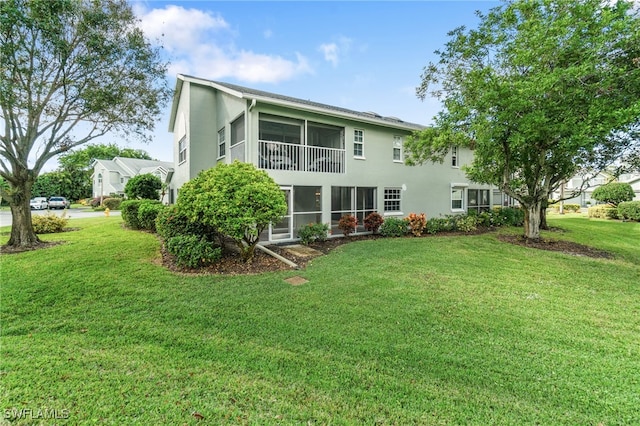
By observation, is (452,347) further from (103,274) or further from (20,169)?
(20,169)

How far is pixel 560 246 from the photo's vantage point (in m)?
12.1

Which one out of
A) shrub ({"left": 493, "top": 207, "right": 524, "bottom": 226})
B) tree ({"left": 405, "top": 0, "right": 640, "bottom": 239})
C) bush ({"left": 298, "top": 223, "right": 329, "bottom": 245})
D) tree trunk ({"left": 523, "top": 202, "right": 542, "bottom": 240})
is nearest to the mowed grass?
bush ({"left": 298, "top": 223, "right": 329, "bottom": 245})

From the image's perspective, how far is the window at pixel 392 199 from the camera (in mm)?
14973

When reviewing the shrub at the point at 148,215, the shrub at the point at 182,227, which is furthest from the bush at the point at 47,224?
the shrub at the point at 182,227

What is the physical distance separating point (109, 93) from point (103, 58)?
1.12 meters

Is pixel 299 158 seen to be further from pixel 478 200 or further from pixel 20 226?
pixel 478 200

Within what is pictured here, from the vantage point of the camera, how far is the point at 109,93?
10.0m

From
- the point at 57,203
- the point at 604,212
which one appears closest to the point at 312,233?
the point at 604,212

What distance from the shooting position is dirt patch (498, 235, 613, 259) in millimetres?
11019

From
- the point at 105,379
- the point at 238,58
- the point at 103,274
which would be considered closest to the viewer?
the point at 105,379

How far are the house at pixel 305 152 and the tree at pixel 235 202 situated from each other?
105 inches

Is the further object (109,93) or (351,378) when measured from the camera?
(109,93)

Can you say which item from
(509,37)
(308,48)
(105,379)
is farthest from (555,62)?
(105,379)

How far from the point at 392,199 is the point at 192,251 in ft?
35.3
